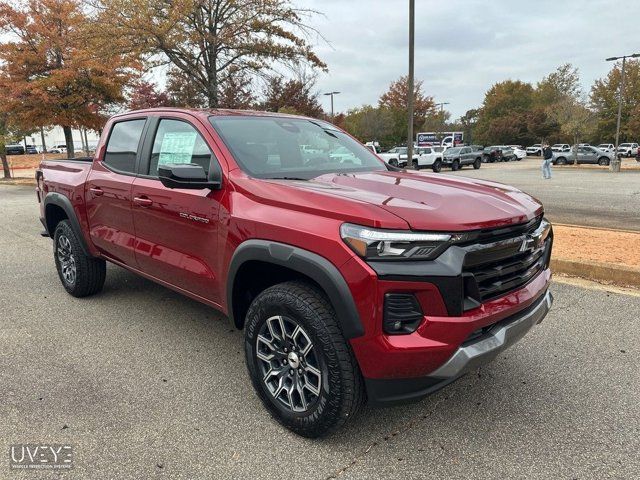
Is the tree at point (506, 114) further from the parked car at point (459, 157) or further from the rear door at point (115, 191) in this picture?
the rear door at point (115, 191)

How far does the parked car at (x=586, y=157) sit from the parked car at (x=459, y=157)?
6822 mm

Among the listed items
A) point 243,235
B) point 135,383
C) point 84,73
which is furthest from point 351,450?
point 84,73

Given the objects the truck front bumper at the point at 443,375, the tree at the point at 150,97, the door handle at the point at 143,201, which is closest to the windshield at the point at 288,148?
the door handle at the point at 143,201

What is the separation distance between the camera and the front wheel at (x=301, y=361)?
2.42 metres

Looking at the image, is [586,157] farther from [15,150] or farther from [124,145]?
[15,150]

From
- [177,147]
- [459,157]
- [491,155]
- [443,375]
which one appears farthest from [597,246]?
[491,155]

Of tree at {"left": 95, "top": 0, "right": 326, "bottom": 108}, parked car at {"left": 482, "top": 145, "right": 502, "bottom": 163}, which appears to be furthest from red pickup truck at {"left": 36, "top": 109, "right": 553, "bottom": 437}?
parked car at {"left": 482, "top": 145, "right": 502, "bottom": 163}

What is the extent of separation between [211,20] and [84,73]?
7.66m

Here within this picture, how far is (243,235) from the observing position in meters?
2.86

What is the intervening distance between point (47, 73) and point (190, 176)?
2066 centimetres

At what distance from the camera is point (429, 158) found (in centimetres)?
3247

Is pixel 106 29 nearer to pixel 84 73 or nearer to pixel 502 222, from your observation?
pixel 84 73

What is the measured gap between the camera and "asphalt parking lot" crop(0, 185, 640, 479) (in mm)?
2488

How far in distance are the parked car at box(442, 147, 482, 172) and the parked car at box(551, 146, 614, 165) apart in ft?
22.4
